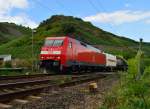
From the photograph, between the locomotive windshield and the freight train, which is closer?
the freight train

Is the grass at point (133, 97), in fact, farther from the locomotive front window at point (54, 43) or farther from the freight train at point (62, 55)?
the locomotive front window at point (54, 43)

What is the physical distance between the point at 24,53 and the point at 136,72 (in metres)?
88.8

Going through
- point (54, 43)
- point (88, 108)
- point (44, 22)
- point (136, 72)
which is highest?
point (44, 22)

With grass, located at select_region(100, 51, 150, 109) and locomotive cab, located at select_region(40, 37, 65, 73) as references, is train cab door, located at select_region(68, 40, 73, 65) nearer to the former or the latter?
locomotive cab, located at select_region(40, 37, 65, 73)

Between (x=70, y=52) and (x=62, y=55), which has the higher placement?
(x=70, y=52)

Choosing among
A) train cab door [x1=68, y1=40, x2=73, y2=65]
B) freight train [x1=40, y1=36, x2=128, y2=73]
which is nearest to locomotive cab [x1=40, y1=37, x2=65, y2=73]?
freight train [x1=40, y1=36, x2=128, y2=73]

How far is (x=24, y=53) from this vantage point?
9881 cm

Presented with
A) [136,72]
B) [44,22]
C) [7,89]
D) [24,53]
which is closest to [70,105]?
[136,72]

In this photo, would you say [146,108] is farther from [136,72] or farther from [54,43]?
[54,43]

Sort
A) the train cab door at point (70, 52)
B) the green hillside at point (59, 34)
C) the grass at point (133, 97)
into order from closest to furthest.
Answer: the grass at point (133, 97)
the train cab door at point (70, 52)
the green hillside at point (59, 34)

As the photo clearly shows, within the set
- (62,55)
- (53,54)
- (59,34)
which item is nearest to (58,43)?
(53,54)

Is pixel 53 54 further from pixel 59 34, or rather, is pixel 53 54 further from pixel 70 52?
pixel 59 34

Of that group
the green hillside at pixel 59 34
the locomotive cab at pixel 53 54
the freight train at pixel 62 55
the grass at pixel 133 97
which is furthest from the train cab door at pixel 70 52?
the grass at pixel 133 97

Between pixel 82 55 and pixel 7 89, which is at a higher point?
pixel 82 55
